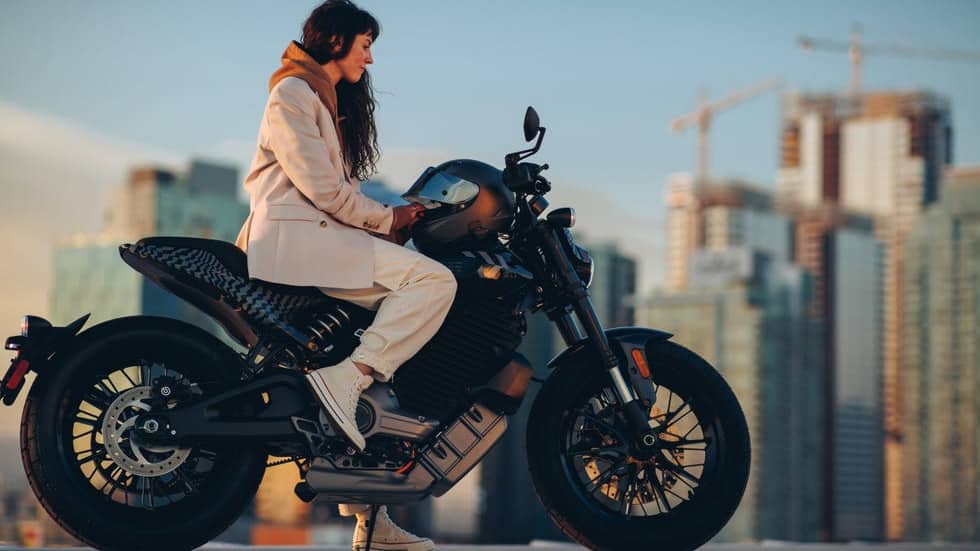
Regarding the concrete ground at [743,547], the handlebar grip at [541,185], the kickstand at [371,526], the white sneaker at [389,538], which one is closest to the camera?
the kickstand at [371,526]

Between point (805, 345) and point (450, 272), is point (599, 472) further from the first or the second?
point (805, 345)

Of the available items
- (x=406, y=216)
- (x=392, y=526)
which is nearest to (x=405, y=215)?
(x=406, y=216)

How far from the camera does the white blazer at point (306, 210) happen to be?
6.48 meters

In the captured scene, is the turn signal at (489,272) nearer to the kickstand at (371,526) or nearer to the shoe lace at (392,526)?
the kickstand at (371,526)

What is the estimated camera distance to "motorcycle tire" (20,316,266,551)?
251 inches

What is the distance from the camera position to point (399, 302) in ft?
21.2

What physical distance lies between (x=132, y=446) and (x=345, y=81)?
5.94 feet

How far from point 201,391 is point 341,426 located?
62 cm

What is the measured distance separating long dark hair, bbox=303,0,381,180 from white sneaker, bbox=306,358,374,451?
1.01 m

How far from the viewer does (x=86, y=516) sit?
6.38 meters

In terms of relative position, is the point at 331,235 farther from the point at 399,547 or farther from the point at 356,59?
the point at 399,547

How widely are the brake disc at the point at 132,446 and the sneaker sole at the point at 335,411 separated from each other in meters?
0.60

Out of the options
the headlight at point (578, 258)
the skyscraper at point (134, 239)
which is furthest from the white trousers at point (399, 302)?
the skyscraper at point (134, 239)

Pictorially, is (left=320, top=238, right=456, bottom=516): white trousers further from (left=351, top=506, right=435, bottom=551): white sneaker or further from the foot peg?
(left=351, top=506, right=435, bottom=551): white sneaker
